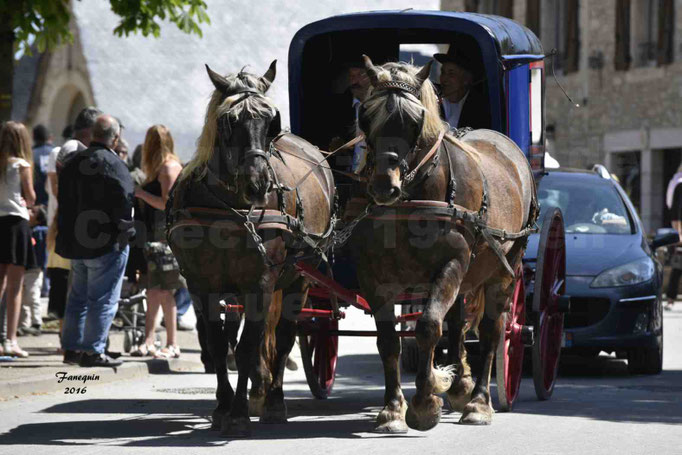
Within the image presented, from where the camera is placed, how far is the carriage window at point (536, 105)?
1090cm

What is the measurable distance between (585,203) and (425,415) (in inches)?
220

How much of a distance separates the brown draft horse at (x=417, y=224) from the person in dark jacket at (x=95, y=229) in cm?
361

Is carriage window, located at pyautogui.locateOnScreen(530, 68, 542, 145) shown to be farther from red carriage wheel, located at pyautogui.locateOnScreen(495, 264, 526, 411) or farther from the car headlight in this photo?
the car headlight

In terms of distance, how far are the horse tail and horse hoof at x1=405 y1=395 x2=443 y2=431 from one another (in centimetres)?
142

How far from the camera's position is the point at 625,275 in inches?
483

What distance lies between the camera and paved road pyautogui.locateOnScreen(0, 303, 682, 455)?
796 cm

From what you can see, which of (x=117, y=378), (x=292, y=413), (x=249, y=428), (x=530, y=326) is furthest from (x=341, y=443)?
(x=117, y=378)

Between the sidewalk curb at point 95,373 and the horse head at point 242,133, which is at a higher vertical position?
the horse head at point 242,133

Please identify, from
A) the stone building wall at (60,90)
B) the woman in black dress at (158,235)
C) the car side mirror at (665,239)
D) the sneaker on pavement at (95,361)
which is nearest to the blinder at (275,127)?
the sneaker on pavement at (95,361)

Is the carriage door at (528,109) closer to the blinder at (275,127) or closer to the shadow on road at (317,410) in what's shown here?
the shadow on road at (317,410)

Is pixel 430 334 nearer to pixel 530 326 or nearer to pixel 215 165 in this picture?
pixel 215 165

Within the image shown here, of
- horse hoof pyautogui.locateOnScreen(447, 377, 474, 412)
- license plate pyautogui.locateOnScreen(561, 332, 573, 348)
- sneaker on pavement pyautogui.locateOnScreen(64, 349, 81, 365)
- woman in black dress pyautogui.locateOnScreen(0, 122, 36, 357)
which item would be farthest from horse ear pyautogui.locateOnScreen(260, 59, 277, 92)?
woman in black dress pyautogui.locateOnScreen(0, 122, 36, 357)

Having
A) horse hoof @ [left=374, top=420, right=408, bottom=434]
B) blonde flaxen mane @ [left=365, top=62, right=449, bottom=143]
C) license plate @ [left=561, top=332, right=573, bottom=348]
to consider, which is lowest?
horse hoof @ [left=374, top=420, right=408, bottom=434]

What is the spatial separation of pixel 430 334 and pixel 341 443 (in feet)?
2.55
